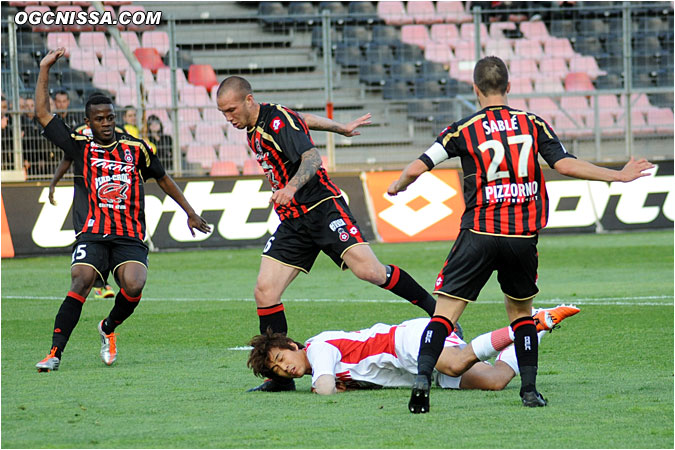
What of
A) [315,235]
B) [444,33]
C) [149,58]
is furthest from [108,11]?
[315,235]

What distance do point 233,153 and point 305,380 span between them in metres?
12.1

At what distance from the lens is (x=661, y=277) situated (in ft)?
42.4

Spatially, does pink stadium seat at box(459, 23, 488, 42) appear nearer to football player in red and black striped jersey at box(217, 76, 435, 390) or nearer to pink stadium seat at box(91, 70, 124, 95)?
pink stadium seat at box(91, 70, 124, 95)

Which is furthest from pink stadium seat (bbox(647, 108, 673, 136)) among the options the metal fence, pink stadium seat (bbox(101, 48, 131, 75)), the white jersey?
the white jersey

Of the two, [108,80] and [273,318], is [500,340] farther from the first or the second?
[108,80]

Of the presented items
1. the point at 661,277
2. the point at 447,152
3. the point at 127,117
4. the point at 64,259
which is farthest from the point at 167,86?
the point at 447,152

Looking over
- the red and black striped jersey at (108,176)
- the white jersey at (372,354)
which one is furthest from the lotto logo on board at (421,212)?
the white jersey at (372,354)

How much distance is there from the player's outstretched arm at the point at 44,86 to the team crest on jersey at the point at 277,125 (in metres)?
1.73

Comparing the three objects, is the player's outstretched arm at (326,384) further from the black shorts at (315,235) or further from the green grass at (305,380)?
the black shorts at (315,235)

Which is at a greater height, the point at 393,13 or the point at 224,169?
the point at 393,13

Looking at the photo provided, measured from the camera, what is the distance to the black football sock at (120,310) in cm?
777

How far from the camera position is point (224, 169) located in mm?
18281

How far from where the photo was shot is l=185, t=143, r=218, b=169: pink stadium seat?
18.4 m

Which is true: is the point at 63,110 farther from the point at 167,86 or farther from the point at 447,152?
the point at 447,152
